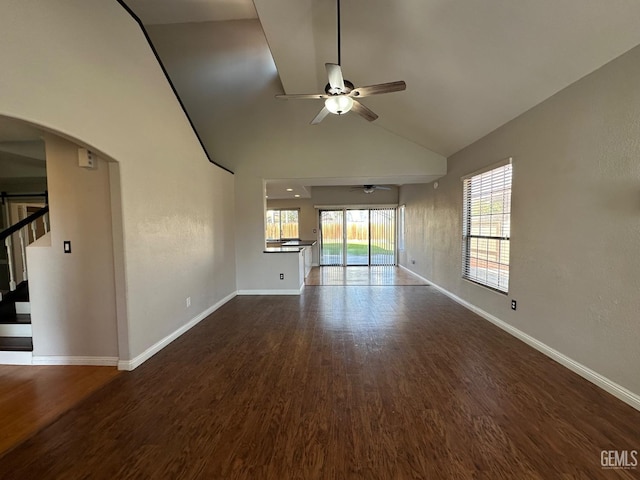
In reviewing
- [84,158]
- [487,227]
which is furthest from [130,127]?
[487,227]

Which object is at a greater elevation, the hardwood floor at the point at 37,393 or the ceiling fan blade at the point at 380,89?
the ceiling fan blade at the point at 380,89

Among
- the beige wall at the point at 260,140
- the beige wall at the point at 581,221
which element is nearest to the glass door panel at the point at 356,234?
the beige wall at the point at 260,140

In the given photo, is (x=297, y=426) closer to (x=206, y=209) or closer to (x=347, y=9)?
(x=206, y=209)

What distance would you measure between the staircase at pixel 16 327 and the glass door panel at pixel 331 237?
7.32 m

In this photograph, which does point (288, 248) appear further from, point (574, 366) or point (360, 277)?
point (574, 366)

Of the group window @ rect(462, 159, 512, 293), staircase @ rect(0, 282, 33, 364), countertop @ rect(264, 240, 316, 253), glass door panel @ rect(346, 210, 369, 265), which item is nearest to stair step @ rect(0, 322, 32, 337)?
staircase @ rect(0, 282, 33, 364)

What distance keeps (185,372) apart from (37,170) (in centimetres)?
453

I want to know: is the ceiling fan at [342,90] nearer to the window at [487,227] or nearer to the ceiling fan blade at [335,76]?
the ceiling fan blade at [335,76]

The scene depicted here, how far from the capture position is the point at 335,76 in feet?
7.86

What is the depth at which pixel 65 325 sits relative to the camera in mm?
2650

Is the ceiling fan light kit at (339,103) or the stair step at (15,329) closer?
the ceiling fan light kit at (339,103)

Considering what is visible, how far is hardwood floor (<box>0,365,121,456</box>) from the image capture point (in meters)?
1.84

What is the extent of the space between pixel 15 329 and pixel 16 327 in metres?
0.03

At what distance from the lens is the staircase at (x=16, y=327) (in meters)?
2.70
